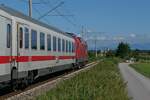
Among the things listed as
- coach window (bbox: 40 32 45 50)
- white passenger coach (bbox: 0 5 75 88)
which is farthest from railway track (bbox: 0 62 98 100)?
coach window (bbox: 40 32 45 50)

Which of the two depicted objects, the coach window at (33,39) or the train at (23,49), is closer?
the train at (23,49)

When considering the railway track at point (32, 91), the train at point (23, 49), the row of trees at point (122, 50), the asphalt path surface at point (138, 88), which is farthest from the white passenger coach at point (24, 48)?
the row of trees at point (122, 50)

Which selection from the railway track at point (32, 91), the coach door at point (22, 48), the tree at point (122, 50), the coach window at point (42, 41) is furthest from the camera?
the tree at point (122, 50)

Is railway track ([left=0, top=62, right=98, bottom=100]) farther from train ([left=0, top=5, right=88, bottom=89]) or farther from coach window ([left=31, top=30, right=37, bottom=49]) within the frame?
coach window ([left=31, top=30, right=37, bottom=49])

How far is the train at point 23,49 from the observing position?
19.6 metres

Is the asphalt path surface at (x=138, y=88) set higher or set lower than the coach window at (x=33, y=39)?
lower

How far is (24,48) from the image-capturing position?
74.8ft

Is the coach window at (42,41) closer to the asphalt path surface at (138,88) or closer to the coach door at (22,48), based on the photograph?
the coach door at (22,48)

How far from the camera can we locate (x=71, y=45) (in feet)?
148

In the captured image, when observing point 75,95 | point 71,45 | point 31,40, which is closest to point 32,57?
point 31,40

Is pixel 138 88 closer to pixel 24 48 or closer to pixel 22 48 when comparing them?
pixel 24 48

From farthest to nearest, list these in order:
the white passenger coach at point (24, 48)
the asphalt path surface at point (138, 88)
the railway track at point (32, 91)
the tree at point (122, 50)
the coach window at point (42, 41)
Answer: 1. the tree at point (122, 50)
2. the coach window at point (42, 41)
3. the asphalt path surface at point (138, 88)
4. the railway track at point (32, 91)
5. the white passenger coach at point (24, 48)

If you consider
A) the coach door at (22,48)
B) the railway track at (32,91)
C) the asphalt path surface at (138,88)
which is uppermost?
the coach door at (22,48)

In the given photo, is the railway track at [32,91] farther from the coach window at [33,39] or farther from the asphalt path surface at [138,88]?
the asphalt path surface at [138,88]
